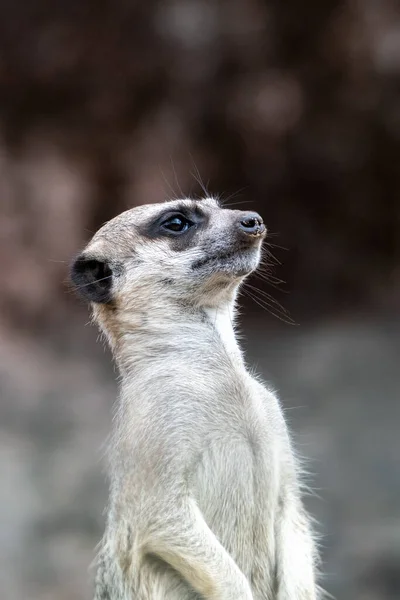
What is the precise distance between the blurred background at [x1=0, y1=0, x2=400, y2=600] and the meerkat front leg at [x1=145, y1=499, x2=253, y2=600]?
4.18 metres

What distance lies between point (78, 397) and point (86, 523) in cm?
118

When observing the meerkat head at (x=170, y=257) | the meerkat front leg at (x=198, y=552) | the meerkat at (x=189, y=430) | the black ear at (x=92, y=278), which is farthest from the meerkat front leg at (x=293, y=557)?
the black ear at (x=92, y=278)

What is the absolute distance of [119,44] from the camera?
726 centimetres

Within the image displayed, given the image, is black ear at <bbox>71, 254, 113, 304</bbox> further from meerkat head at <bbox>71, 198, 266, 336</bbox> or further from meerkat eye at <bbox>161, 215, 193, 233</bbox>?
meerkat eye at <bbox>161, 215, 193, 233</bbox>

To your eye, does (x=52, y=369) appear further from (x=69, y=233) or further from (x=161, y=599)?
(x=161, y=599)

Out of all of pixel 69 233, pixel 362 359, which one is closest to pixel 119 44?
pixel 69 233

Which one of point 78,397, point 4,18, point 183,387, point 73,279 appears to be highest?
point 4,18

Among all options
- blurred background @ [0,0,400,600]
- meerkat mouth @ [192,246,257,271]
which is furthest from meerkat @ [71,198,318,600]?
blurred background @ [0,0,400,600]

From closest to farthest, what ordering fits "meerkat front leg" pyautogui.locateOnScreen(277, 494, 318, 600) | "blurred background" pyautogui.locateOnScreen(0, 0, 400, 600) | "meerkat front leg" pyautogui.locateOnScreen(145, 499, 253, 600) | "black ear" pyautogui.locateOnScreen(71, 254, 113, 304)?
1. "meerkat front leg" pyautogui.locateOnScreen(145, 499, 253, 600)
2. "meerkat front leg" pyautogui.locateOnScreen(277, 494, 318, 600)
3. "black ear" pyautogui.locateOnScreen(71, 254, 113, 304)
4. "blurred background" pyautogui.locateOnScreen(0, 0, 400, 600)

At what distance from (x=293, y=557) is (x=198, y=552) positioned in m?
0.38

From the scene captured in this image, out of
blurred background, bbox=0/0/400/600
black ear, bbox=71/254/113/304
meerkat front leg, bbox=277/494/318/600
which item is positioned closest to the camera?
meerkat front leg, bbox=277/494/318/600

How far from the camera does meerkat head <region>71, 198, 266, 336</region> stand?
288 centimetres

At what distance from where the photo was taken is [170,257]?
115 inches

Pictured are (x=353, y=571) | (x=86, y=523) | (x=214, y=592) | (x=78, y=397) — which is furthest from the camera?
(x=78, y=397)
